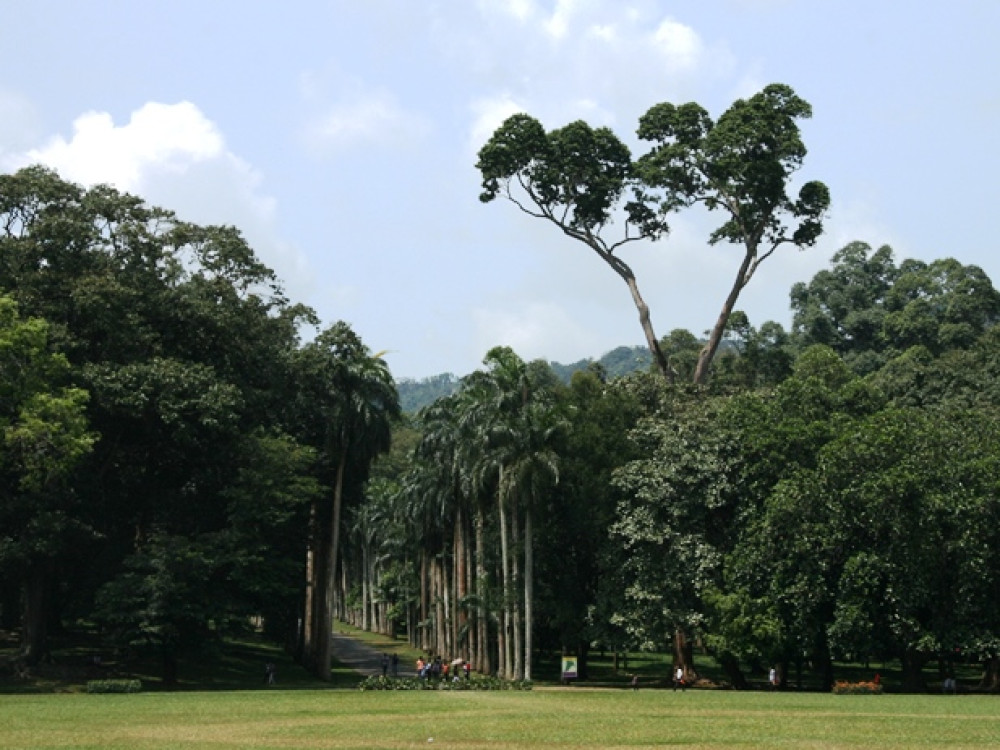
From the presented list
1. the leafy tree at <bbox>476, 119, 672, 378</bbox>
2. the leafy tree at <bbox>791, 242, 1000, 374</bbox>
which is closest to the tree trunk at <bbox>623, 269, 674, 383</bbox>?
the leafy tree at <bbox>476, 119, 672, 378</bbox>

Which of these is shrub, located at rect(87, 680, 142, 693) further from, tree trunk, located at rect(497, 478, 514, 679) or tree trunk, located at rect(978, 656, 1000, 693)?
tree trunk, located at rect(978, 656, 1000, 693)

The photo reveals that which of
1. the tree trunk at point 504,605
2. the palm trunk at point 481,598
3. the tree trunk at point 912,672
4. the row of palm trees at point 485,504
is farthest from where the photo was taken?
the palm trunk at point 481,598

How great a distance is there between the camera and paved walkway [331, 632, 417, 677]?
78.7 metres

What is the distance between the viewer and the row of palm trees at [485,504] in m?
63.2

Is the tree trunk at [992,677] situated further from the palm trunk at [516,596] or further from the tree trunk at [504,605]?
the tree trunk at [504,605]

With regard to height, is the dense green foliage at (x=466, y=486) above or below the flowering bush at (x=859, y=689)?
above

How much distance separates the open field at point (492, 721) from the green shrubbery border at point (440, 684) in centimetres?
738

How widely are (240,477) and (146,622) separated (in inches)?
324

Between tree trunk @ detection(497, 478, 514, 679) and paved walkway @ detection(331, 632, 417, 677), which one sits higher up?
tree trunk @ detection(497, 478, 514, 679)

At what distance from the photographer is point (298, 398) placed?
224 feet

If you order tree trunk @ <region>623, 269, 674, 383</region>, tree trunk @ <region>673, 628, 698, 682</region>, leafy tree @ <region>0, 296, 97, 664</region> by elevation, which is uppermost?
tree trunk @ <region>623, 269, 674, 383</region>

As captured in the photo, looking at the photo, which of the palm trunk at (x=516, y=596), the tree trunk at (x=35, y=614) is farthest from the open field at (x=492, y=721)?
the palm trunk at (x=516, y=596)

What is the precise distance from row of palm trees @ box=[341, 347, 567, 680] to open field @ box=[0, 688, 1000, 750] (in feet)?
50.0

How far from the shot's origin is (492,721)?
35125 millimetres
